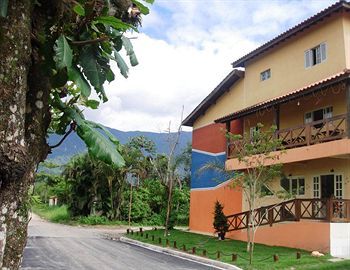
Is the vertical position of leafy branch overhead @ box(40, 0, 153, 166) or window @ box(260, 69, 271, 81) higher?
window @ box(260, 69, 271, 81)

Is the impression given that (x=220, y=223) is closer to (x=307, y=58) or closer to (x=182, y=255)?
(x=182, y=255)

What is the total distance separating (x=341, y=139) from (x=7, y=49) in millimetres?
14543

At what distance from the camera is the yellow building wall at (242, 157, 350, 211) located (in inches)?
658

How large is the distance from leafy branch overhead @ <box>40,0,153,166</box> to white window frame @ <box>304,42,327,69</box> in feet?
56.2

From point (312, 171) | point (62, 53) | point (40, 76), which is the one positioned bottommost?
point (40, 76)

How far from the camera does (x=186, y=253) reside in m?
16.1

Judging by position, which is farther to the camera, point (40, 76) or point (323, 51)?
point (323, 51)

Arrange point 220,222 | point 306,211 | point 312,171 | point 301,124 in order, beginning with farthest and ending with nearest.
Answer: point 220,222 → point 301,124 → point 312,171 → point 306,211

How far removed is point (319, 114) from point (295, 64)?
3090mm

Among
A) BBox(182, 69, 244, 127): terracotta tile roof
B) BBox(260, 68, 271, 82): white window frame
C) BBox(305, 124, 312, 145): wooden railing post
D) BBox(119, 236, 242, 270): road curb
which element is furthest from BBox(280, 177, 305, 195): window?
BBox(182, 69, 244, 127): terracotta tile roof

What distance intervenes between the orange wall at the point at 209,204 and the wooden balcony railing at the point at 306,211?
7.80 feet

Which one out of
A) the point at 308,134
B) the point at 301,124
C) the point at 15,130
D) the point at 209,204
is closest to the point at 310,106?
the point at 301,124

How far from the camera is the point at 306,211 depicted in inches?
679

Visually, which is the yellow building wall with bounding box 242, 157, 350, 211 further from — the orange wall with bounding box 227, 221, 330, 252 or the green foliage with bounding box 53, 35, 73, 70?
the green foliage with bounding box 53, 35, 73, 70
